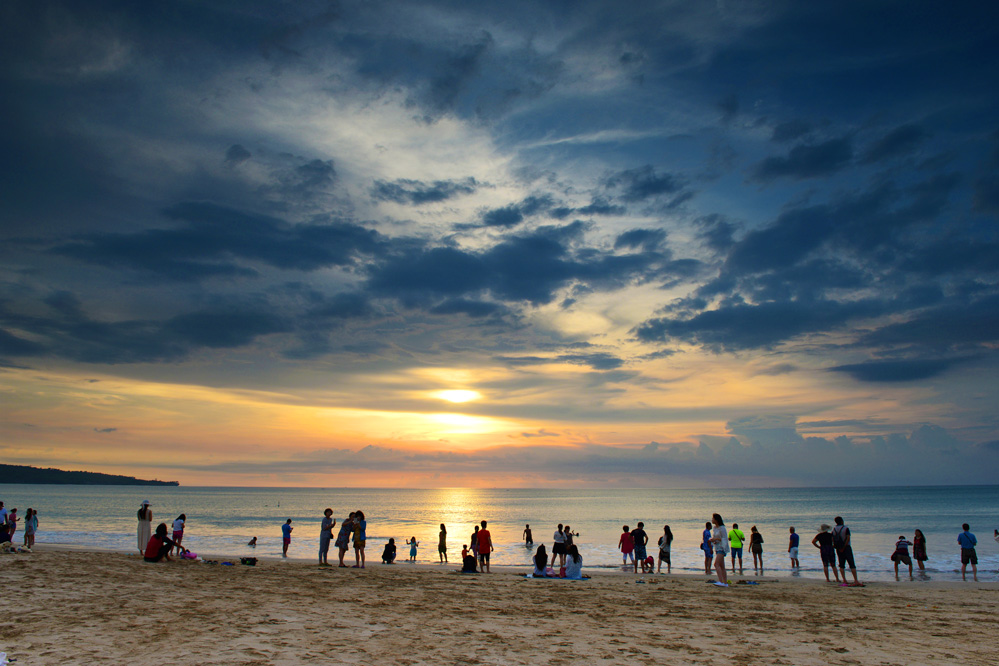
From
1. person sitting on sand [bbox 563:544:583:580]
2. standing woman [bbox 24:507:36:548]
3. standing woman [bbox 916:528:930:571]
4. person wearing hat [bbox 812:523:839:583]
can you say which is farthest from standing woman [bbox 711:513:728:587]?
standing woman [bbox 24:507:36:548]

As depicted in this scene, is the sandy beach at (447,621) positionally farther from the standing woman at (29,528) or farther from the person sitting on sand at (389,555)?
the person sitting on sand at (389,555)

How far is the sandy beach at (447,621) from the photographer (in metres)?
8.50

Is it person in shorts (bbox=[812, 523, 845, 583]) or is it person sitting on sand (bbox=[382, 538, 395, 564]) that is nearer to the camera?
person in shorts (bbox=[812, 523, 845, 583])

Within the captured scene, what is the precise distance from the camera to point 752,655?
9.02m

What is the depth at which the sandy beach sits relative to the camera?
27.9ft

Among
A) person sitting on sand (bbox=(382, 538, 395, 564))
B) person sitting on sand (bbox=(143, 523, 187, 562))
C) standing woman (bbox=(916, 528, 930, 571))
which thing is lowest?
person sitting on sand (bbox=(382, 538, 395, 564))

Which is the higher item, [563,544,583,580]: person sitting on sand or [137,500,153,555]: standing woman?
[137,500,153,555]: standing woman

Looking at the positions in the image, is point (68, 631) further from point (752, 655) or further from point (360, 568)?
point (360, 568)

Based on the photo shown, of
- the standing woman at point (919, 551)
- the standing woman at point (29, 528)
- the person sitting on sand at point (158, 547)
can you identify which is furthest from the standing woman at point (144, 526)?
the standing woman at point (919, 551)

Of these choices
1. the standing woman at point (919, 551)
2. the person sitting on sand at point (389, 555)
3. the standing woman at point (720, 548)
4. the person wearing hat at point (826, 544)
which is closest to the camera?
the standing woman at point (720, 548)

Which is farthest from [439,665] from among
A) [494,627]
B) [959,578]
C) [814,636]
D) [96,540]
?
[96,540]

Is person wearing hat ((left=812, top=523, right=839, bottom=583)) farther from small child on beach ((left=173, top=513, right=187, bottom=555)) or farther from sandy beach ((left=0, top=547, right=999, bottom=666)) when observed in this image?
small child on beach ((left=173, top=513, right=187, bottom=555))

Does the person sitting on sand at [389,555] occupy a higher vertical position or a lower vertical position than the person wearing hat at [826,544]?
lower

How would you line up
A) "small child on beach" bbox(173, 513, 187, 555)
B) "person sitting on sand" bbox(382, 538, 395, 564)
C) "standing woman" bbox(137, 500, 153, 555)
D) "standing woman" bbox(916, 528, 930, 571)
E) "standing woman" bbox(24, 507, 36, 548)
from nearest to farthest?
1. "standing woman" bbox(137, 500, 153, 555)
2. "small child on beach" bbox(173, 513, 187, 555)
3. "standing woman" bbox(916, 528, 930, 571)
4. "standing woman" bbox(24, 507, 36, 548)
5. "person sitting on sand" bbox(382, 538, 395, 564)
